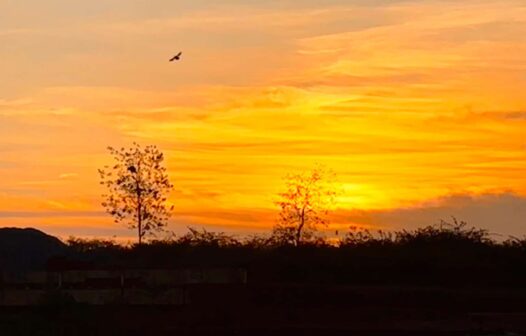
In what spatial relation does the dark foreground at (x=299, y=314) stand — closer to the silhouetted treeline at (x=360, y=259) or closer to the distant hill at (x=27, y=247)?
the silhouetted treeline at (x=360, y=259)

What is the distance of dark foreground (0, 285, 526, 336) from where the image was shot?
23703 mm

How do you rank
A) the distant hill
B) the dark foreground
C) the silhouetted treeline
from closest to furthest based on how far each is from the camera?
the dark foreground
the silhouetted treeline
the distant hill

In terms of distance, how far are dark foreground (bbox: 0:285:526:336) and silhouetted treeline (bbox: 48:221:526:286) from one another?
8.26 ft

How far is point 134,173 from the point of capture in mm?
38562

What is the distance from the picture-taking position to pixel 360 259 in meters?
33.3

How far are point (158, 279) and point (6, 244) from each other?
1928cm

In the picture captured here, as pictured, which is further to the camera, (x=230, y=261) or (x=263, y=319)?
(x=230, y=261)

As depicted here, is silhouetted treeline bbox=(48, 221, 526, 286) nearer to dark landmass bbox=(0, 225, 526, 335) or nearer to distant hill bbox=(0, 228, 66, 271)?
dark landmass bbox=(0, 225, 526, 335)

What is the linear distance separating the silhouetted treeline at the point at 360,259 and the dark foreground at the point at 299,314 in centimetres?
252

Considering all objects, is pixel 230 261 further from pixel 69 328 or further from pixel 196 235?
pixel 69 328

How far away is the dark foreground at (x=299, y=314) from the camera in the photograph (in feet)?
77.8

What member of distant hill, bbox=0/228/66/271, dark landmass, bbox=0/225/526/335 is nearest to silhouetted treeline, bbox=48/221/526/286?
dark landmass, bbox=0/225/526/335

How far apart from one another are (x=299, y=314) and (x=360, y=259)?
22.3 feet

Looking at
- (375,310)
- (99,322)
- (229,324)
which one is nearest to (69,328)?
(99,322)
